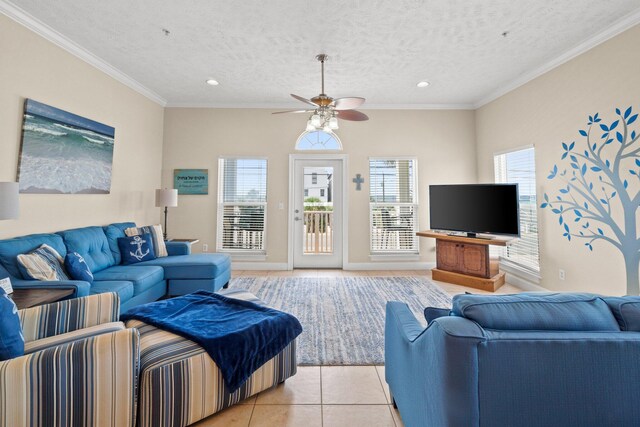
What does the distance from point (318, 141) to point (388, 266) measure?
8.66ft

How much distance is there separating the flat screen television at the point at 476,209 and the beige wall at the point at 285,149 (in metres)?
0.57

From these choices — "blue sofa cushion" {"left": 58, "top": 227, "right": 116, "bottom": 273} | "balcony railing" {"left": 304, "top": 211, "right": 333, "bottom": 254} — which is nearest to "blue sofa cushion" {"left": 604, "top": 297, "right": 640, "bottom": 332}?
"blue sofa cushion" {"left": 58, "top": 227, "right": 116, "bottom": 273}

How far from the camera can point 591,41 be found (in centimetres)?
296

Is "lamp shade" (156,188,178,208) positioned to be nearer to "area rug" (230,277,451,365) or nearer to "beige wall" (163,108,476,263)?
"beige wall" (163,108,476,263)

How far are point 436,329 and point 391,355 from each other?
826 millimetres

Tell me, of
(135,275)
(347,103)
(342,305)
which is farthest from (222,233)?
(347,103)

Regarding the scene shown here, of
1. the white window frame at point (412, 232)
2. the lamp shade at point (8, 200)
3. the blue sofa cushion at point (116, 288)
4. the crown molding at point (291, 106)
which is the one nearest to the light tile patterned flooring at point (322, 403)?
the blue sofa cushion at point (116, 288)

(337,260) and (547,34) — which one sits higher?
(547,34)

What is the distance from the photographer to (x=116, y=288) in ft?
8.23

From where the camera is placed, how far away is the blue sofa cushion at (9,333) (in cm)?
118

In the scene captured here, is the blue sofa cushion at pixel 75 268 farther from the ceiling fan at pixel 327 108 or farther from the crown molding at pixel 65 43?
the ceiling fan at pixel 327 108

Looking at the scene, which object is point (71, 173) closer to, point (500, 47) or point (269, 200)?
point (269, 200)

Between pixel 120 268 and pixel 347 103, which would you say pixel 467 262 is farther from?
pixel 120 268

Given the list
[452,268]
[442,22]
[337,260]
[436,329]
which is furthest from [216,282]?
Result: [442,22]
